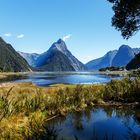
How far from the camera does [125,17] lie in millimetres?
29391

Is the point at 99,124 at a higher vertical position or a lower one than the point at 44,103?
lower

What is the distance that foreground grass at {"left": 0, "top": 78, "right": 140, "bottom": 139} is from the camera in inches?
624

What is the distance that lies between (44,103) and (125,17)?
36.9ft

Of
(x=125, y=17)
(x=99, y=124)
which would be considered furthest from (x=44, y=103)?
(x=125, y=17)

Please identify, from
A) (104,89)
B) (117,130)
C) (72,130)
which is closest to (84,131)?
(72,130)

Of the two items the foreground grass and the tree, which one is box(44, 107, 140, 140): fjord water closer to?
the foreground grass

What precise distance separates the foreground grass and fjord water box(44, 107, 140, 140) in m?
0.99

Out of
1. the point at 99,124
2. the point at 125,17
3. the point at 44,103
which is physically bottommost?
the point at 99,124

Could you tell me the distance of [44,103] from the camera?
77.6ft

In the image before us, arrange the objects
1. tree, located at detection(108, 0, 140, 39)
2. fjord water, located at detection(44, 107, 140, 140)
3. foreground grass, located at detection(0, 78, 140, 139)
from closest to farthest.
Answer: foreground grass, located at detection(0, 78, 140, 139), fjord water, located at detection(44, 107, 140, 140), tree, located at detection(108, 0, 140, 39)

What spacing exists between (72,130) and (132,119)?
526 cm

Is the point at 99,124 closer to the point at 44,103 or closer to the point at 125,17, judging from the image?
the point at 44,103

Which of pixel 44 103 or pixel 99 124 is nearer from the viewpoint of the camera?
pixel 99 124

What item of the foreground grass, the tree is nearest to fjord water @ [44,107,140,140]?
the foreground grass
